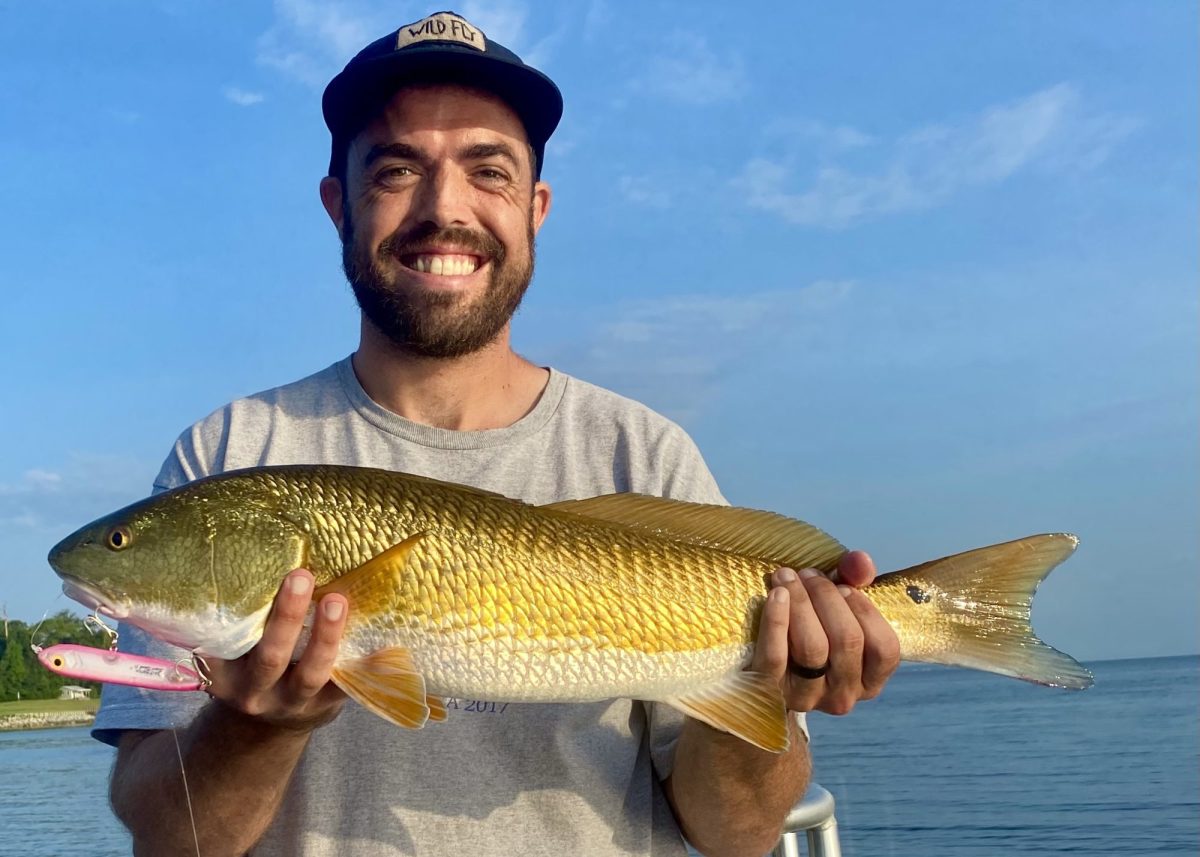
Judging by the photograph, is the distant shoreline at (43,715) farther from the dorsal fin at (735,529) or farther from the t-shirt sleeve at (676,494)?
the dorsal fin at (735,529)

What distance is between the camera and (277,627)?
8.50ft

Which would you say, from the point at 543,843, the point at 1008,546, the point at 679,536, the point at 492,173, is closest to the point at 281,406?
the point at 492,173

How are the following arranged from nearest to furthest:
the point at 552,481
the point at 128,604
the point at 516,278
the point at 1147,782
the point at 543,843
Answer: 1. the point at 128,604
2. the point at 543,843
3. the point at 552,481
4. the point at 516,278
5. the point at 1147,782

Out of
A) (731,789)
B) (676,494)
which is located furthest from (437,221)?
(731,789)

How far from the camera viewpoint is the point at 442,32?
12.6ft

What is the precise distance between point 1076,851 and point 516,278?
1779 centimetres

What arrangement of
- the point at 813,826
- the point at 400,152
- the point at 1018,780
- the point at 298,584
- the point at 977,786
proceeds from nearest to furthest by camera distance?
the point at 298,584 → the point at 813,826 → the point at 400,152 → the point at 977,786 → the point at 1018,780

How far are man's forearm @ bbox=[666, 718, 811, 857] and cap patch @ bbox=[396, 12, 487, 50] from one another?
2.70m

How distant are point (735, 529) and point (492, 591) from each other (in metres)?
0.89

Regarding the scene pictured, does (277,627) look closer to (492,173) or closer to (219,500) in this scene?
(219,500)

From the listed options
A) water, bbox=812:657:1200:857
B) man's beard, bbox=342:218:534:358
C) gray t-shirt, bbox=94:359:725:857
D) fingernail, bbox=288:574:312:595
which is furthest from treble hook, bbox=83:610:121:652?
water, bbox=812:657:1200:857

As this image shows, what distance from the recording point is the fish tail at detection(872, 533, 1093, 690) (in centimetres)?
305

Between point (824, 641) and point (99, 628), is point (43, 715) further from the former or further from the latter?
point (824, 641)

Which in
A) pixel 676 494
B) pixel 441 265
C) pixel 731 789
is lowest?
pixel 731 789
